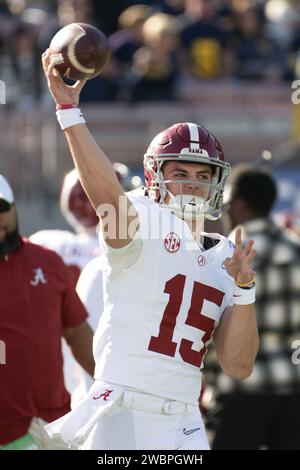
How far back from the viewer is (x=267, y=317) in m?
6.29

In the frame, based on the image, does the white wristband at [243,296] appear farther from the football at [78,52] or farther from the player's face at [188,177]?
the football at [78,52]

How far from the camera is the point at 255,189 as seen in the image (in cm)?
665

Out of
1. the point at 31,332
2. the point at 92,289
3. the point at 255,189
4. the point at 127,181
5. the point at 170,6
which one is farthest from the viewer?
the point at 170,6

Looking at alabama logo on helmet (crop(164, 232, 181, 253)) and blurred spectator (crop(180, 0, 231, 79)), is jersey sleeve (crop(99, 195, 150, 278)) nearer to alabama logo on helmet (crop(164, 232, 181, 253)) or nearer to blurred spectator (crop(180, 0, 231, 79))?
alabama logo on helmet (crop(164, 232, 181, 253))

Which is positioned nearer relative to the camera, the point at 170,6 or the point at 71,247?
the point at 71,247

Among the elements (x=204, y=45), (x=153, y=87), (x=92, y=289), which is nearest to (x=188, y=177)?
(x=92, y=289)

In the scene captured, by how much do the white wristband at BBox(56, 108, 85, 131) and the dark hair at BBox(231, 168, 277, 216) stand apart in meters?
2.40

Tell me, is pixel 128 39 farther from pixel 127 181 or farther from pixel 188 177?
pixel 188 177

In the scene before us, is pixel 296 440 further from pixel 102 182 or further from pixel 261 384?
pixel 102 182

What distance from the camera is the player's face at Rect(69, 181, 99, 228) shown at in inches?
275

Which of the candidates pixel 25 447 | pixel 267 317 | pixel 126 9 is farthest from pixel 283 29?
pixel 25 447

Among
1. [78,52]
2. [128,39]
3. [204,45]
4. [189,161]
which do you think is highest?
[78,52]

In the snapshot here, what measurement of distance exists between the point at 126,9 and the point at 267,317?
25.7ft

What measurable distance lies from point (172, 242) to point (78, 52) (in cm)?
78
